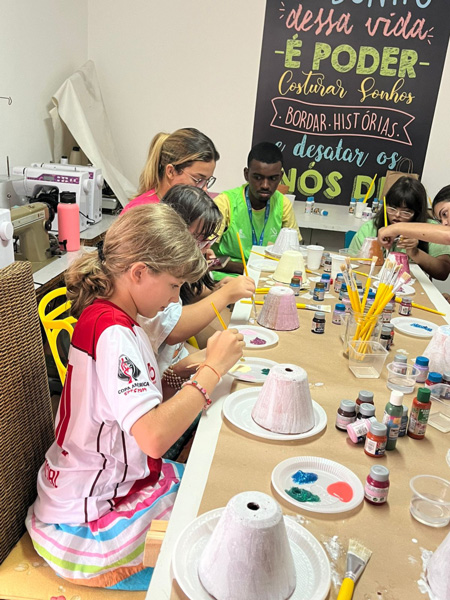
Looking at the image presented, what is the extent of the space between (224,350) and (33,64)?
2.80 metres

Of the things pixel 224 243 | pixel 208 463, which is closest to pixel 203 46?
pixel 224 243

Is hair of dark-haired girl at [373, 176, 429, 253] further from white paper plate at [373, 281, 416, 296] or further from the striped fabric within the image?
the striped fabric

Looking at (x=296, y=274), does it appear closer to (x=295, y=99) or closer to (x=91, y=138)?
(x=91, y=138)

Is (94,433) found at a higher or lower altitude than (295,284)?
lower

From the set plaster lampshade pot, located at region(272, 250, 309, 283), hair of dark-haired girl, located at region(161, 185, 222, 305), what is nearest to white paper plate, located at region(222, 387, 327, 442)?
hair of dark-haired girl, located at region(161, 185, 222, 305)

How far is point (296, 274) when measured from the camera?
206 centimetres

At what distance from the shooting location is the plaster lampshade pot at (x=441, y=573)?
71 centimetres

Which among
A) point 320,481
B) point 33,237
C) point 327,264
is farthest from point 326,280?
point 33,237

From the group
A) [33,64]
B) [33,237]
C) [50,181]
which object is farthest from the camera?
[33,64]

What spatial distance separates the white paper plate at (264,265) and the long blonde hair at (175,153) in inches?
20.7

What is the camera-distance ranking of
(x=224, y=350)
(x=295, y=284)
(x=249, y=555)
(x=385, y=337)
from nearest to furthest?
(x=249, y=555)
(x=224, y=350)
(x=385, y=337)
(x=295, y=284)

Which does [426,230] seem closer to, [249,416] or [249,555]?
[249,416]

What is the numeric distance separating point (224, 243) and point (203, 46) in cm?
196

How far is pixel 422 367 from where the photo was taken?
1.36m
